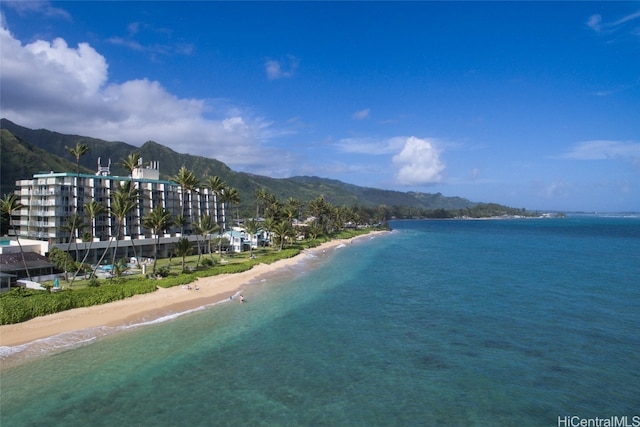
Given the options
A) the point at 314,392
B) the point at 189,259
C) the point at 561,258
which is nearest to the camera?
the point at 314,392

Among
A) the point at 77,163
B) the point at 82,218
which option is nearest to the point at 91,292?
the point at 82,218

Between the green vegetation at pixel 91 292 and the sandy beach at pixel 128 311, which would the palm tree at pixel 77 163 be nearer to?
the green vegetation at pixel 91 292

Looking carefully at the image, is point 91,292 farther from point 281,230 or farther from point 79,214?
point 281,230

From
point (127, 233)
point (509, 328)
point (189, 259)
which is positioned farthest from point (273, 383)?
point (127, 233)

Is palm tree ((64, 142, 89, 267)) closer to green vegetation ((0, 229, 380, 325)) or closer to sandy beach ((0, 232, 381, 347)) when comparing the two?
green vegetation ((0, 229, 380, 325))

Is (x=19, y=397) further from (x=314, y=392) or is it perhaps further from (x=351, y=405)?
(x=351, y=405)

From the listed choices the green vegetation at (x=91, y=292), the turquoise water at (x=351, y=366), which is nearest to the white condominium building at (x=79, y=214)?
the green vegetation at (x=91, y=292)
